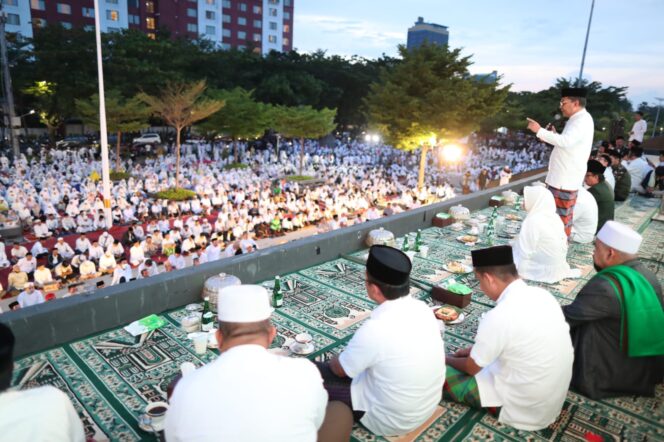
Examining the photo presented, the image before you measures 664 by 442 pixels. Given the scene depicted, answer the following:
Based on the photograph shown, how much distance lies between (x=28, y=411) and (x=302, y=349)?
2.01 meters

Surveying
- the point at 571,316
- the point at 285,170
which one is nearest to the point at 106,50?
the point at 285,170

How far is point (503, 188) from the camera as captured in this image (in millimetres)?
10547

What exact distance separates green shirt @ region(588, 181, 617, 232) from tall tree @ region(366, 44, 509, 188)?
38.0ft

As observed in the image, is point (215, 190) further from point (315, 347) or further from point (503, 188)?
point (315, 347)

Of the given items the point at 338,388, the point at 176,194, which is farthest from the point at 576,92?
the point at 176,194

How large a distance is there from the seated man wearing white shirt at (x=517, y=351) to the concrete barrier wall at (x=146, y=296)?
2.71 metres

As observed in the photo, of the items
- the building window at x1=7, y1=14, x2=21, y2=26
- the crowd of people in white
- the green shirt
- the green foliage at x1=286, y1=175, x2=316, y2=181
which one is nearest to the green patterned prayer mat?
the green shirt

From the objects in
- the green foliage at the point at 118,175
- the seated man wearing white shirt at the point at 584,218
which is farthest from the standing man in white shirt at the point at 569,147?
the green foliage at the point at 118,175

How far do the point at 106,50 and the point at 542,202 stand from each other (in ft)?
84.6

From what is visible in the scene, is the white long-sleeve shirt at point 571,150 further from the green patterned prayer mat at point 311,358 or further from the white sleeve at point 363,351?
the white sleeve at point 363,351

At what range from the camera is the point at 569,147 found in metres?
4.91

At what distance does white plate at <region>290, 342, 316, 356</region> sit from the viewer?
3396 mm

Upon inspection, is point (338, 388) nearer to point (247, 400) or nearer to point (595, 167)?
point (247, 400)

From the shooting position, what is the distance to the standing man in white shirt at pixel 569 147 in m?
4.64
